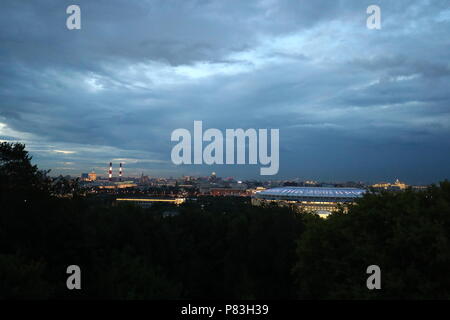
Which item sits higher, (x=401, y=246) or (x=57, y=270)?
(x=401, y=246)

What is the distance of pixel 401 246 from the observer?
13.1 meters

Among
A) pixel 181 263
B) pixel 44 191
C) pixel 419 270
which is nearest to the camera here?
pixel 419 270

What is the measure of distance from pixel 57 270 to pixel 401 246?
1613 cm

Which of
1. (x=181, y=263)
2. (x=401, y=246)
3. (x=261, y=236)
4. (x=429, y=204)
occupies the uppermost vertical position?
(x=429, y=204)

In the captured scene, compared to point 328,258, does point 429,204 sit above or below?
above
